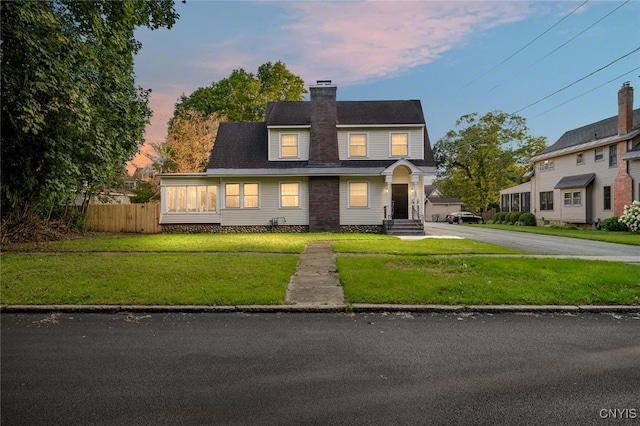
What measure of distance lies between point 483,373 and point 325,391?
5.50 ft

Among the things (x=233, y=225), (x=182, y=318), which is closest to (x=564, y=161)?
(x=233, y=225)

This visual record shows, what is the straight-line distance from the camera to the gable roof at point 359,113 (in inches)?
848

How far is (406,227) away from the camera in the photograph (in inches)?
781

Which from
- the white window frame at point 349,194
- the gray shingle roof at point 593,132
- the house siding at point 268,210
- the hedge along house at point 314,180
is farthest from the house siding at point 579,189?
the house siding at point 268,210

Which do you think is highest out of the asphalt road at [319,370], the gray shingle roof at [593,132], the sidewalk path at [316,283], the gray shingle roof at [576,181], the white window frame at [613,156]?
the gray shingle roof at [593,132]

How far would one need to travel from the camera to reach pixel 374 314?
5.91 m

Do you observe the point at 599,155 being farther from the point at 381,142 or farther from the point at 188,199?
the point at 188,199

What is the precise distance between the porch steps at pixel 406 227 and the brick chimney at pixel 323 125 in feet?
16.1

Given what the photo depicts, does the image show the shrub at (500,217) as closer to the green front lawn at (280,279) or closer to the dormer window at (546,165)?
the dormer window at (546,165)

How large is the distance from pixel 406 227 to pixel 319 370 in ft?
55.0

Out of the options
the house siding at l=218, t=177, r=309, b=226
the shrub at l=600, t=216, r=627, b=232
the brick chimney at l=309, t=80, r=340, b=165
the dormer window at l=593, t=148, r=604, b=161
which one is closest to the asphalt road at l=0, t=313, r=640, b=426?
the house siding at l=218, t=177, r=309, b=226

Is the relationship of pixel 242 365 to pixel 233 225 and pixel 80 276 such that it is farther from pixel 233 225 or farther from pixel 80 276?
pixel 233 225

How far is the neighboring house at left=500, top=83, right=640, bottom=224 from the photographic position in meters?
24.1

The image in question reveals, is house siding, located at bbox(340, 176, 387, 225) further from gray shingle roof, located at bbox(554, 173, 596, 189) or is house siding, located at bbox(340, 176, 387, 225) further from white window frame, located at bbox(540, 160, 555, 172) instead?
white window frame, located at bbox(540, 160, 555, 172)
